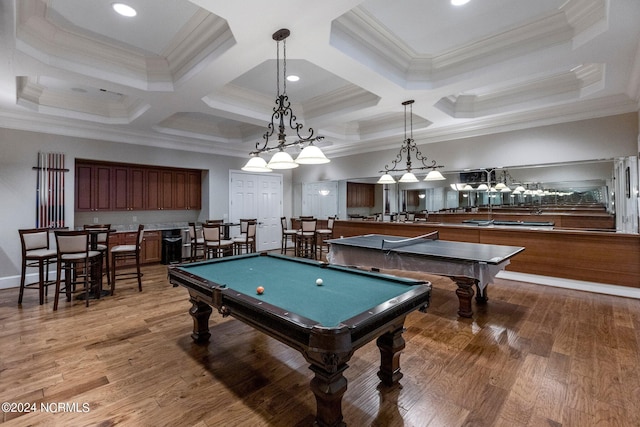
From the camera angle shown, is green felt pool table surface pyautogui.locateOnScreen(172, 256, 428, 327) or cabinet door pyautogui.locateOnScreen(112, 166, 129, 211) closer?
green felt pool table surface pyautogui.locateOnScreen(172, 256, 428, 327)

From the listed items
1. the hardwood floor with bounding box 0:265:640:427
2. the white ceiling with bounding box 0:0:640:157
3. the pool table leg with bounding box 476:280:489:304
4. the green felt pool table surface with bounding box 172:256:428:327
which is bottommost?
the hardwood floor with bounding box 0:265:640:427

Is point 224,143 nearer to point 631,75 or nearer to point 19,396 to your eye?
point 19,396

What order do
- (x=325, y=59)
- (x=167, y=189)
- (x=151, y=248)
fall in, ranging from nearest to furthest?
(x=325, y=59) < (x=151, y=248) < (x=167, y=189)

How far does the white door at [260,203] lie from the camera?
8242 millimetres

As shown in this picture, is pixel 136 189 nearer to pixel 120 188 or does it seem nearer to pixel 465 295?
pixel 120 188

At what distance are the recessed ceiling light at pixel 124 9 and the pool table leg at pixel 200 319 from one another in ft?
9.57

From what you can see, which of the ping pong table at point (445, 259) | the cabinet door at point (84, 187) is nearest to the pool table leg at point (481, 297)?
the ping pong table at point (445, 259)

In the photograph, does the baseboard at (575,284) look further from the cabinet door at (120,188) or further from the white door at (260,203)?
the cabinet door at (120,188)

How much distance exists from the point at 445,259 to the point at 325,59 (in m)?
2.61

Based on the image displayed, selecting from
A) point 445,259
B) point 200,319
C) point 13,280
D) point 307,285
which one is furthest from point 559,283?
point 13,280

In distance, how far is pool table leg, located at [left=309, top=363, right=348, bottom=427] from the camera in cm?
169

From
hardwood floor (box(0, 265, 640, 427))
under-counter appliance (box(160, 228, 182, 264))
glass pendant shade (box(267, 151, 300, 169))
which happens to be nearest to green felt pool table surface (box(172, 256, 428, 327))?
hardwood floor (box(0, 265, 640, 427))

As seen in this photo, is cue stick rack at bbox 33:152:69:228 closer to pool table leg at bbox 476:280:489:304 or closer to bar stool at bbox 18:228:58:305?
bar stool at bbox 18:228:58:305

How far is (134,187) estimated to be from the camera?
698cm
